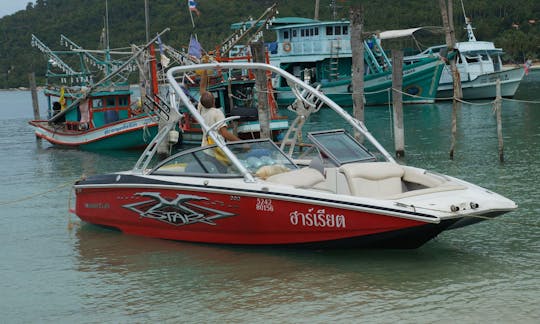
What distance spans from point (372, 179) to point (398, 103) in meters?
10.7

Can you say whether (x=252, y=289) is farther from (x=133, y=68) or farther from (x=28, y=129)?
(x=28, y=129)

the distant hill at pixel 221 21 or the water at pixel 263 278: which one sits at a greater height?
the distant hill at pixel 221 21

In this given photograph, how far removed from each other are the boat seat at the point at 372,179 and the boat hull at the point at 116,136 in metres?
18.1

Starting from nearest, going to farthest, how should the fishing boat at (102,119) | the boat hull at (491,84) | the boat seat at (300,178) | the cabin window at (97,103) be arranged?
1. the boat seat at (300,178)
2. the fishing boat at (102,119)
3. the cabin window at (97,103)
4. the boat hull at (491,84)

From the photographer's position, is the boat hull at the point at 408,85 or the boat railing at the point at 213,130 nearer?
the boat railing at the point at 213,130

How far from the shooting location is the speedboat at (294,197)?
8906 millimetres

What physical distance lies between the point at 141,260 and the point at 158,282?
1198 mm

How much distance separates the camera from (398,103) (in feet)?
65.6

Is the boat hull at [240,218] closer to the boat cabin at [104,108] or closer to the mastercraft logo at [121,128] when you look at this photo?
the mastercraft logo at [121,128]

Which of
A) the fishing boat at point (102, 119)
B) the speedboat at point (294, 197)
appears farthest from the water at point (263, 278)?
the fishing boat at point (102, 119)

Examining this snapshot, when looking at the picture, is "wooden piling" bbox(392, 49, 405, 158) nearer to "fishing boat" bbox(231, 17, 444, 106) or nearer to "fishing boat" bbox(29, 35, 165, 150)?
"fishing boat" bbox(29, 35, 165, 150)

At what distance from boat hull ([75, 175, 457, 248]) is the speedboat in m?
0.02

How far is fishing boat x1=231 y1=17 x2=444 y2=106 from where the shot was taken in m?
47.3

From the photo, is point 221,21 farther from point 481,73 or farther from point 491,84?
point 491,84
